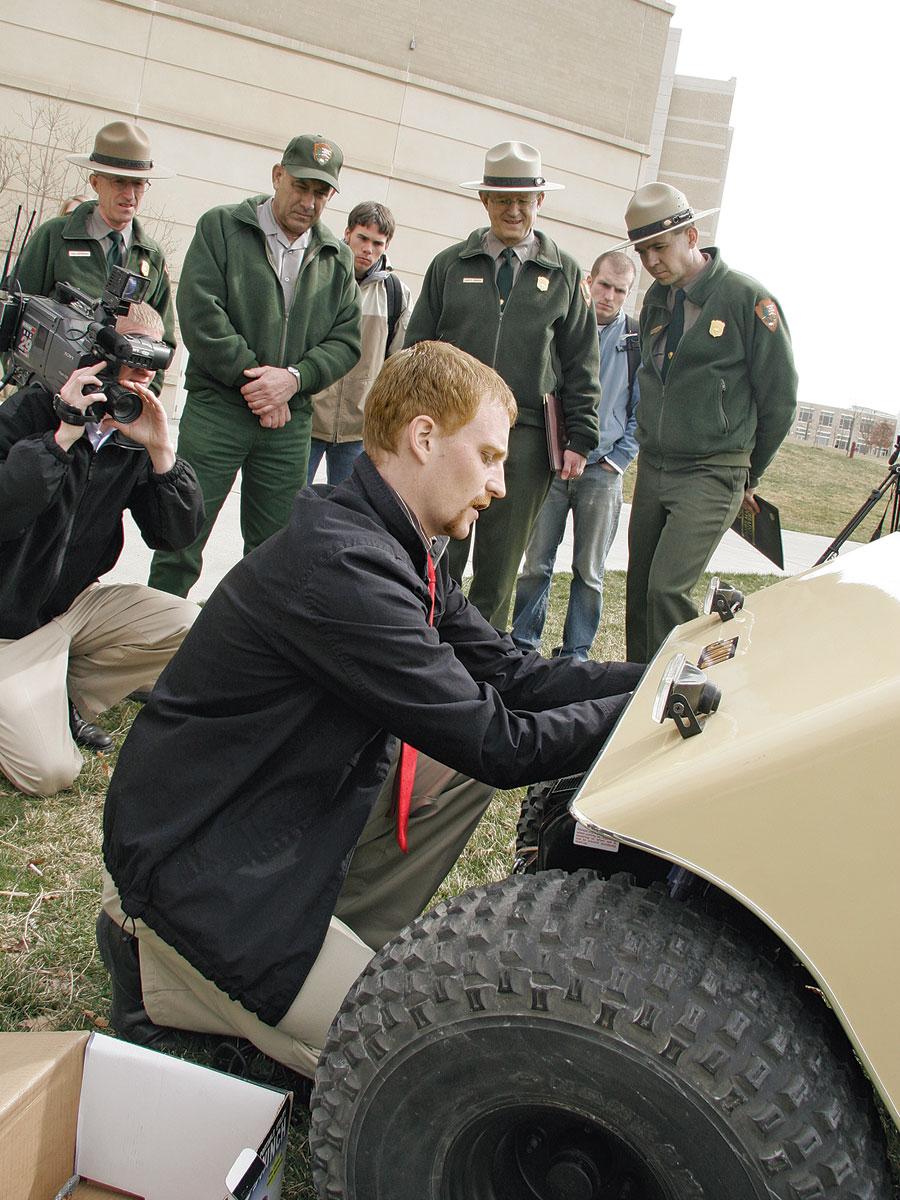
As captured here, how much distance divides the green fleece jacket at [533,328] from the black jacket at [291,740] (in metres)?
2.60

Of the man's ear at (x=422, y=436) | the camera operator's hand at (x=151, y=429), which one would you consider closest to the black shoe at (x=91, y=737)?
the camera operator's hand at (x=151, y=429)

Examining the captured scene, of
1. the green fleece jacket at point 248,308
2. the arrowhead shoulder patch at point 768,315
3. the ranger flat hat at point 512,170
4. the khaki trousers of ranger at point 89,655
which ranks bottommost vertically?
the khaki trousers of ranger at point 89,655

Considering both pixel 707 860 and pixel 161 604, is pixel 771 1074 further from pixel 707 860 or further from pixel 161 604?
pixel 161 604

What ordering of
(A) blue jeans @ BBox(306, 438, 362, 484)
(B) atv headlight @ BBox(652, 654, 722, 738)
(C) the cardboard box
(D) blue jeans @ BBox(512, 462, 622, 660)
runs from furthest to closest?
(A) blue jeans @ BBox(306, 438, 362, 484) → (D) blue jeans @ BBox(512, 462, 622, 660) → (C) the cardboard box → (B) atv headlight @ BBox(652, 654, 722, 738)

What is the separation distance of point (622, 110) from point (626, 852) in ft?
71.0

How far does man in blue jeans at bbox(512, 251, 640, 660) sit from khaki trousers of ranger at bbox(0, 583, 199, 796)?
6.19 ft

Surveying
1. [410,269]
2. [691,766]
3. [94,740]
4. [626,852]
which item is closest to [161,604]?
[94,740]

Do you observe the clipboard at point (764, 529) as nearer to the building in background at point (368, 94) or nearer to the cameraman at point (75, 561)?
the cameraman at point (75, 561)

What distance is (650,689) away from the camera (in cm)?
163

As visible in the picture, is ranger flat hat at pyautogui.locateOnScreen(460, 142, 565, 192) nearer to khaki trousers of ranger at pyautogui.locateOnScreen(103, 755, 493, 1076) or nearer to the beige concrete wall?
khaki trousers of ranger at pyautogui.locateOnScreen(103, 755, 493, 1076)

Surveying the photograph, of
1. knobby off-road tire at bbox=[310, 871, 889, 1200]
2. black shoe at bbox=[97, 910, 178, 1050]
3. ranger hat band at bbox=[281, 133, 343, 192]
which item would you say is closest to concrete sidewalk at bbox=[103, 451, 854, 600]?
ranger hat band at bbox=[281, 133, 343, 192]

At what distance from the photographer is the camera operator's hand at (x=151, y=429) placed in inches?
125

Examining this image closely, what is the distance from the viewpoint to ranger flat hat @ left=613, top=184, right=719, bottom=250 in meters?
3.86

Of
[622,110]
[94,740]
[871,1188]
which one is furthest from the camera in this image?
[622,110]
